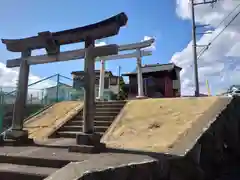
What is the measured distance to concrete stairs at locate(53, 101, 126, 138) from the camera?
7895 millimetres

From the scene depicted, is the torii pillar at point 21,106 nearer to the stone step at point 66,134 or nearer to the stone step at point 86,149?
the stone step at point 66,134

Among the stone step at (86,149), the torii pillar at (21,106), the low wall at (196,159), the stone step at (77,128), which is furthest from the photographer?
the stone step at (77,128)

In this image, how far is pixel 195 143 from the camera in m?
5.14

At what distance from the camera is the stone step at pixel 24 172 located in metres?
3.93

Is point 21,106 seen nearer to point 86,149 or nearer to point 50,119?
point 86,149

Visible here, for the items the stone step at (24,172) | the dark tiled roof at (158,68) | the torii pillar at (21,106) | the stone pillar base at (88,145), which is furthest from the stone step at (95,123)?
the dark tiled roof at (158,68)

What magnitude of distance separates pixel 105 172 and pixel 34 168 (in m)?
1.58

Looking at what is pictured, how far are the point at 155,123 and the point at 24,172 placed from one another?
13.3 feet

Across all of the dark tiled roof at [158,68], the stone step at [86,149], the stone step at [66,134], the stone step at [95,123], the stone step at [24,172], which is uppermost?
the dark tiled roof at [158,68]

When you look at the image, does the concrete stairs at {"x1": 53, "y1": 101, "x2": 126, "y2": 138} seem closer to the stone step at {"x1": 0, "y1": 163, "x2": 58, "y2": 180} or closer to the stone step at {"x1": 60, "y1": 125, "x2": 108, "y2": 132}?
the stone step at {"x1": 60, "y1": 125, "x2": 108, "y2": 132}

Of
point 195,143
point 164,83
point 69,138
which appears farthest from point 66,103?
point 164,83

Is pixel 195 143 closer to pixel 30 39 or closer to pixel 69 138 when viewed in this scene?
pixel 69 138

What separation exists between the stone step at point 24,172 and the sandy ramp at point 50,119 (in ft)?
11.6

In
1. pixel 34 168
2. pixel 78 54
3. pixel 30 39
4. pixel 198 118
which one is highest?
pixel 30 39
